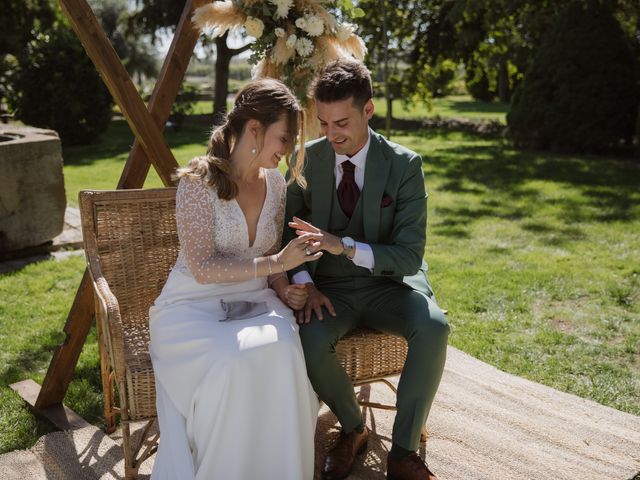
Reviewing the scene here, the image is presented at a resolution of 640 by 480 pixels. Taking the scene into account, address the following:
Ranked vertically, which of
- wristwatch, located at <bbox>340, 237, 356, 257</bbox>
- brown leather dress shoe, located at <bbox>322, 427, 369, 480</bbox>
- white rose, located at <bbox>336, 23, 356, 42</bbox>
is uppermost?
white rose, located at <bbox>336, 23, 356, 42</bbox>


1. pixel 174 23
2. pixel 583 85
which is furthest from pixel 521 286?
pixel 174 23

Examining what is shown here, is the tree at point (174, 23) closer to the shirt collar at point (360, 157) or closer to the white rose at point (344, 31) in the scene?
the white rose at point (344, 31)

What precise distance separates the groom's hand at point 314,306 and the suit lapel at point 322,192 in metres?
0.33

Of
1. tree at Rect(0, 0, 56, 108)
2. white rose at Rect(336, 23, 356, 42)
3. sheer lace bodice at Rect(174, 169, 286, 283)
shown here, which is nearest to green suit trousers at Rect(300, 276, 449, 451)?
sheer lace bodice at Rect(174, 169, 286, 283)

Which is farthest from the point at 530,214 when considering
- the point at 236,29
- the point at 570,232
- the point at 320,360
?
the point at 320,360

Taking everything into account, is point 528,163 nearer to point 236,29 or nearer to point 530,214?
point 530,214

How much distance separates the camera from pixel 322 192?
3059 mm

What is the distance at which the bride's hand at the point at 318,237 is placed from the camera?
2662 mm

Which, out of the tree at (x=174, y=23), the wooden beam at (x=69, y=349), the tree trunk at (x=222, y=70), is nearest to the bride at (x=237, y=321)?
the wooden beam at (x=69, y=349)

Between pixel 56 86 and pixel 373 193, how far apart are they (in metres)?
11.0

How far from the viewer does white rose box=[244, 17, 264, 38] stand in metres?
3.38

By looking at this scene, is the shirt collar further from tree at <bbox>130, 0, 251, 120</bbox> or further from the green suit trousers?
tree at <bbox>130, 0, 251, 120</bbox>

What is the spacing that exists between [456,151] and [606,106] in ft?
8.24

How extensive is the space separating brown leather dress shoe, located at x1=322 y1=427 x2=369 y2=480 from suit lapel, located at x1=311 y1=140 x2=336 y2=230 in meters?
0.91
